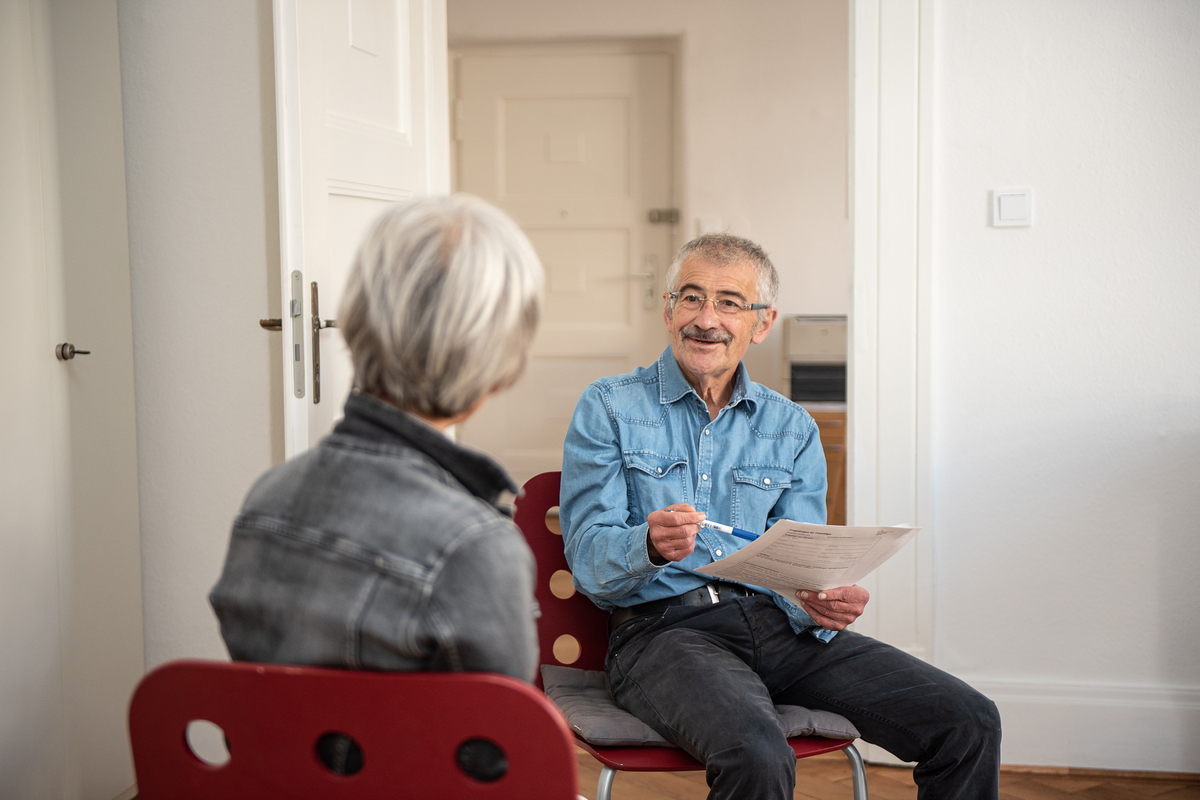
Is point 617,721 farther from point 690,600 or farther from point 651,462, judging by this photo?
point 651,462

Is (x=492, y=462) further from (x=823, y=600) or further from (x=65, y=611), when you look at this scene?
(x=65, y=611)

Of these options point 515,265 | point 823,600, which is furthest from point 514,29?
point 515,265

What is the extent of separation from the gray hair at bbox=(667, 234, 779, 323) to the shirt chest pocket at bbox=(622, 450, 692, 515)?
295 millimetres

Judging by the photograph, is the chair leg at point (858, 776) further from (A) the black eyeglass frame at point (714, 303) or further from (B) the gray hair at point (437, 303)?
(B) the gray hair at point (437, 303)

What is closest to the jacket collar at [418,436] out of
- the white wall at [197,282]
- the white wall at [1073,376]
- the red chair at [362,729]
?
the red chair at [362,729]

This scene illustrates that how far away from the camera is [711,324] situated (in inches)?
63.5

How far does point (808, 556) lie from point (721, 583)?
0.87 feet

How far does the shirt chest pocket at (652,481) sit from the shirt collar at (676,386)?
107mm

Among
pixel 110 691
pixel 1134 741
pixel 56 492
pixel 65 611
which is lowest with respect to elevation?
pixel 1134 741

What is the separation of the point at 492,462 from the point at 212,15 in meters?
1.65

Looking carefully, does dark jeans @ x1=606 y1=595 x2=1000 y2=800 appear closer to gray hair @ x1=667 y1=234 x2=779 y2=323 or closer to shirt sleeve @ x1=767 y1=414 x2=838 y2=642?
shirt sleeve @ x1=767 y1=414 x2=838 y2=642

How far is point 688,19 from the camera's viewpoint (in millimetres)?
4438

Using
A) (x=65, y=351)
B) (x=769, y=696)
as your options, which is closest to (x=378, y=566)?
(x=769, y=696)

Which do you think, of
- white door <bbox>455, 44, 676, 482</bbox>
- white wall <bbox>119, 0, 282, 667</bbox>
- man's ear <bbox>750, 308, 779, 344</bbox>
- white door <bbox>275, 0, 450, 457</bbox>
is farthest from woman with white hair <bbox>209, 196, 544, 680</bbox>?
white door <bbox>455, 44, 676, 482</bbox>
